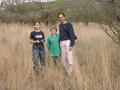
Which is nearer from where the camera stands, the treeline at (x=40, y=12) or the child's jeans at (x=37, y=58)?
the child's jeans at (x=37, y=58)

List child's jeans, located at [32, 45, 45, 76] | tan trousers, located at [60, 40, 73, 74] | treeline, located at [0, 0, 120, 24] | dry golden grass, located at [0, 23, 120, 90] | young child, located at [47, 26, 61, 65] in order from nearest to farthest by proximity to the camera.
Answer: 1. dry golden grass, located at [0, 23, 120, 90]
2. child's jeans, located at [32, 45, 45, 76]
3. tan trousers, located at [60, 40, 73, 74]
4. young child, located at [47, 26, 61, 65]
5. treeline, located at [0, 0, 120, 24]

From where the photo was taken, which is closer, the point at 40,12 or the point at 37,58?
the point at 37,58

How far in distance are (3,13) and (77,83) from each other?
76.2ft

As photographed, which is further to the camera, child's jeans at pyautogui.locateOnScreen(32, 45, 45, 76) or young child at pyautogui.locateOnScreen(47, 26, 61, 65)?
young child at pyautogui.locateOnScreen(47, 26, 61, 65)

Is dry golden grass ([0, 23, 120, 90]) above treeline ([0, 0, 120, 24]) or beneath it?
above

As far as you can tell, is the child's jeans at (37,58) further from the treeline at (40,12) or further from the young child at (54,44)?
the treeline at (40,12)

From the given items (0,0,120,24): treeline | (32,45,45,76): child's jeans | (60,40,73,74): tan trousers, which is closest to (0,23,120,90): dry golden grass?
(32,45,45,76): child's jeans

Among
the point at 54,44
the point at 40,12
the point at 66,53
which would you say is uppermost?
the point at 54,44

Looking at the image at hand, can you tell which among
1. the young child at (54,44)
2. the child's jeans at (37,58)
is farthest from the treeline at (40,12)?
the child's jeans at (37,58)

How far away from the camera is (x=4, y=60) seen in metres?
7.98

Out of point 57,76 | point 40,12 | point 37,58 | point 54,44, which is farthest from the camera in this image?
point 40,12

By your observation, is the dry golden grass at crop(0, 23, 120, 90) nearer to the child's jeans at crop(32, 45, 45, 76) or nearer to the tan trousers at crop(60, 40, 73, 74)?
the child's jeans at crop(32, 45, 45, 76)

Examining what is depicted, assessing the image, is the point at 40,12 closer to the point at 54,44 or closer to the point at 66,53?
the point at 54,44

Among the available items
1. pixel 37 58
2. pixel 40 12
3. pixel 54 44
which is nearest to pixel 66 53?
pixel 54 44
